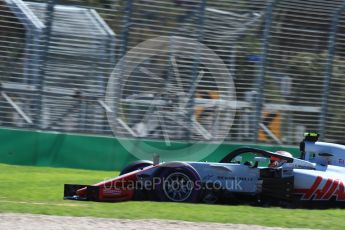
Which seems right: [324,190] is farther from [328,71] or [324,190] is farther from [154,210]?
[328,71]

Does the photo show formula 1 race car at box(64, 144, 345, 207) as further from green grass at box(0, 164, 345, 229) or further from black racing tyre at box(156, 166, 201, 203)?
green grass at box(0, 164, 345, 229)

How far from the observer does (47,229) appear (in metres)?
6.88

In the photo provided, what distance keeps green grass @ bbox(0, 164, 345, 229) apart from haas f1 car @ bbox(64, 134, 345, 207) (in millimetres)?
260

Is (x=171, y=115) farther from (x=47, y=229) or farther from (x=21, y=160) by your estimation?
(x=47, y=229)

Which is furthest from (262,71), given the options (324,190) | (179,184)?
(179,184)

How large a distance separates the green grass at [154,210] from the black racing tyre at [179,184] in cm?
29

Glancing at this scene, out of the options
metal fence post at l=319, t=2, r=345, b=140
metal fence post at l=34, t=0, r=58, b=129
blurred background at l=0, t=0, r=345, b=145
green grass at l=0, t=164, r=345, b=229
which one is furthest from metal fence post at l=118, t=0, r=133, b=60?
green grass at l=0, t=164, r=345, b=229

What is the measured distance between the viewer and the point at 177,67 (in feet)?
52.4

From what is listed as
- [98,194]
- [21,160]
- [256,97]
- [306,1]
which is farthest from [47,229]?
A: [306,1]

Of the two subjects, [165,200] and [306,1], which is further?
[306,1]

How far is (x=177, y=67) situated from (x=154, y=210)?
767cm

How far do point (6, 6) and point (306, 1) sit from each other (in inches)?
274

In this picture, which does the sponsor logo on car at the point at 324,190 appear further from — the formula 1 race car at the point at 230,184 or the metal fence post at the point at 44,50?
the metal fence post at the point at 44,50

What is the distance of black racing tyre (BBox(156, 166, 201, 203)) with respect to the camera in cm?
964
